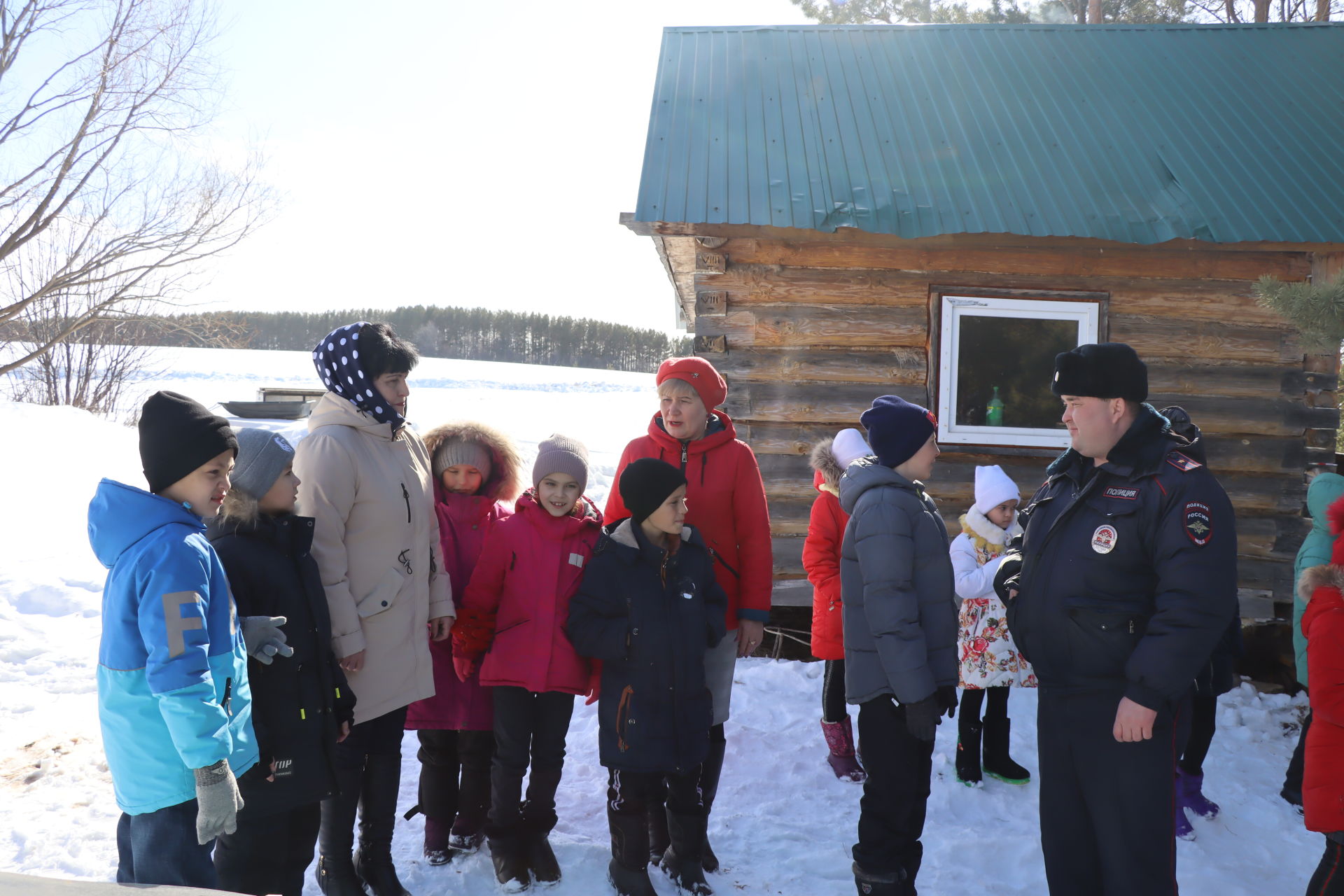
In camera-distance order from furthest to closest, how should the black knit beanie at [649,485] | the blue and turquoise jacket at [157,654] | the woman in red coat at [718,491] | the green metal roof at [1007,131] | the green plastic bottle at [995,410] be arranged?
the green plastic bottle at [995,410] → the green metal roof at [1007,131] → the woman in red coat at [718,491] → the black knit beanie at [649,485] → the blue and turquoise jacket at [157,654]

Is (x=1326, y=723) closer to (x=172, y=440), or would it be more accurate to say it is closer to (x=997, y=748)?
(x=997, y=748)

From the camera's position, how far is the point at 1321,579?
9.41ft

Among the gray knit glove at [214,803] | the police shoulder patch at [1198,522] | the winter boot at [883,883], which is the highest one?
the police shoulder patch at [1198,522]

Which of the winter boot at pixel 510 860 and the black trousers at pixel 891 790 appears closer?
the black trousers at pixel 891 790

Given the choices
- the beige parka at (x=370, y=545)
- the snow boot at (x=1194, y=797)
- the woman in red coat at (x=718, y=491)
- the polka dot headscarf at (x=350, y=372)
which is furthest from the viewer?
the snow boot at (x=1194, y=797)

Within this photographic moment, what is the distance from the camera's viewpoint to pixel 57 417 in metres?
14.4

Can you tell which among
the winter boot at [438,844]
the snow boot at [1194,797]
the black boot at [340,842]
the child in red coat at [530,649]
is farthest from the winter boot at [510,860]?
the snow boot at [1194,797]

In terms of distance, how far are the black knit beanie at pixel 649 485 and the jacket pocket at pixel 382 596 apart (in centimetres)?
88

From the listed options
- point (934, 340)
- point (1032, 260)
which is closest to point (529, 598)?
point (934, 340)

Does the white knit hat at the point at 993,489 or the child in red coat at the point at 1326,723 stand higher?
the white knit hat at the point at 993,489

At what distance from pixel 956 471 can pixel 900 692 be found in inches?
142

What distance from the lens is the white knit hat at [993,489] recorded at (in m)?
4.32

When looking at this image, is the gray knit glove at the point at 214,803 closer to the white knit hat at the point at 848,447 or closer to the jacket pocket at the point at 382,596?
the jacket pocket at the point at 382,596

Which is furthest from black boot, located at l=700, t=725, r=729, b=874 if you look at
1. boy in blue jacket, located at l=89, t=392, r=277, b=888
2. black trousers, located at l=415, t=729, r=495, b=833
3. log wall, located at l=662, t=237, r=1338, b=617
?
log wall, located at l=662, t=237, r=1338, b=617
